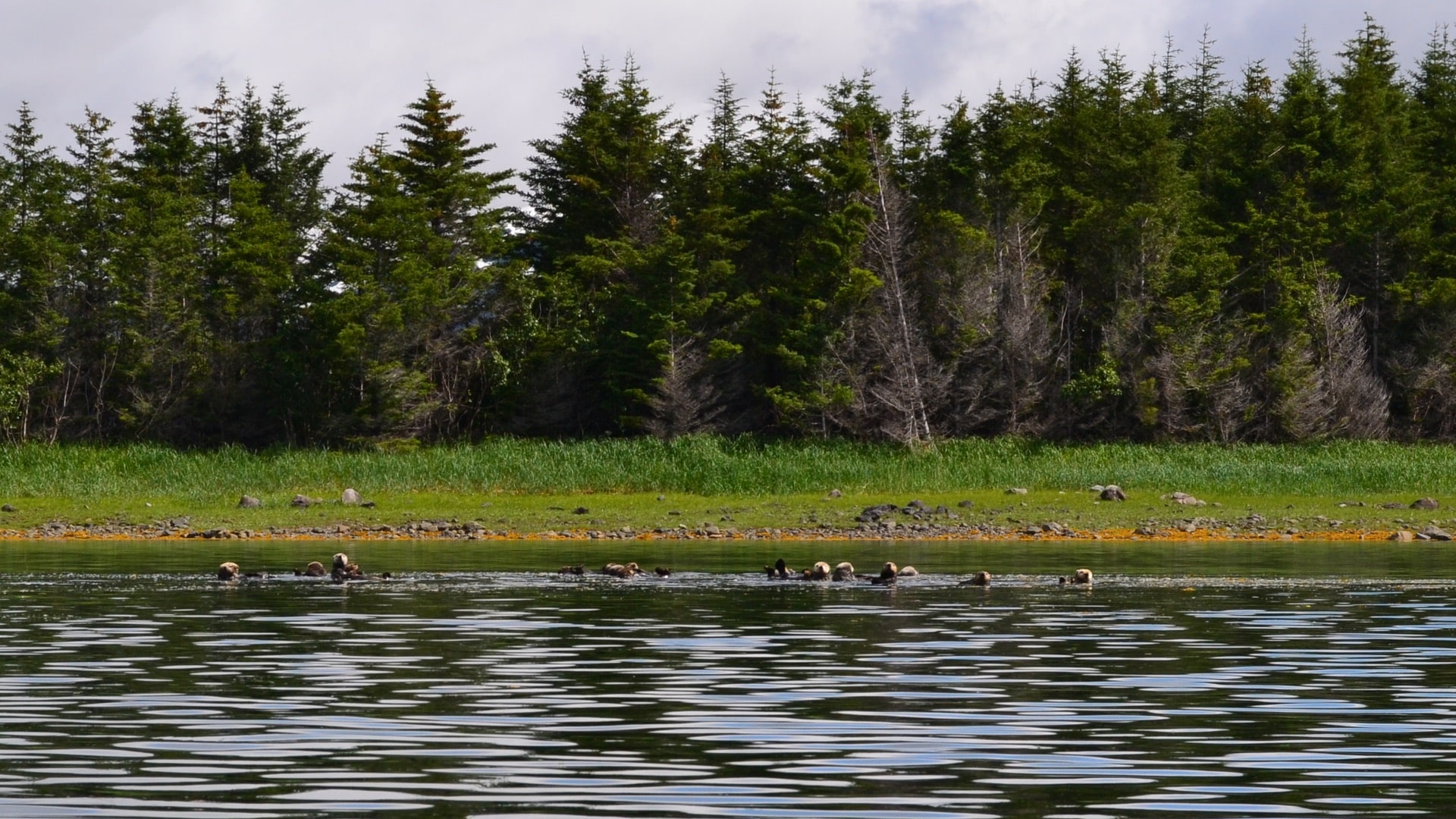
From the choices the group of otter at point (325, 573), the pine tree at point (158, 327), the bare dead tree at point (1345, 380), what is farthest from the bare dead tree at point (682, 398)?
the group of otter at point (325, 573)

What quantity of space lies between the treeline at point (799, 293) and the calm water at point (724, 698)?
124ft

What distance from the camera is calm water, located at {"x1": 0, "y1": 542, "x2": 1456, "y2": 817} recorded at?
11.2 meters

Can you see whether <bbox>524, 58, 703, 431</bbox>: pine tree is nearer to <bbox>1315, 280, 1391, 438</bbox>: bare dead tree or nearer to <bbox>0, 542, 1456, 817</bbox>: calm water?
<bbox>1315, 280, 1391, 438</bbox>: bare dead tree

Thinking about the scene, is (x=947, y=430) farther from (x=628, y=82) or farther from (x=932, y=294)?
(x=628, y=82)

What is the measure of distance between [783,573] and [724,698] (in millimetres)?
15095

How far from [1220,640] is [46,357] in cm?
5727

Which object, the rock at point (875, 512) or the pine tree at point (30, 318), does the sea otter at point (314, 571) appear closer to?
the rock at point (875, 512)

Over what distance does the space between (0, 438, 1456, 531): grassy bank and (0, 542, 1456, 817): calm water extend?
63.9ft

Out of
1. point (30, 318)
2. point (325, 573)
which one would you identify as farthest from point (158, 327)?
point (325, 573)

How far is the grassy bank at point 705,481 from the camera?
163 feet

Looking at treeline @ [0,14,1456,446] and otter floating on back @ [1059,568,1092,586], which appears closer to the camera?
otter floating on back @ [1059,568,1092,586]

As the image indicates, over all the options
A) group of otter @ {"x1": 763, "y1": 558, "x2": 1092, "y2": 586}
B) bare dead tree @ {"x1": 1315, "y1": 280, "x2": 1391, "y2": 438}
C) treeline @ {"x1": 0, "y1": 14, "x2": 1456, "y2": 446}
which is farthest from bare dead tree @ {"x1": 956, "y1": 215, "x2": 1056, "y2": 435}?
group of otter @ {"x1": 763, "y1": 558, "x2": 1092, "y2": 586}

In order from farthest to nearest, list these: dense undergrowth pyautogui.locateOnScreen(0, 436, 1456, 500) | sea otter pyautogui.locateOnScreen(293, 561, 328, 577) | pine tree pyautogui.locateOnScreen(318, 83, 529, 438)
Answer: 1. pine tree pyautogui.locateOnScreen(318, 83, 529, 438)
2. dense undergrowth pyautogui.locateOnScreen(0, 436, 1456, 500)
3. sea otter pyautogui.locateOnScreen(293, 561, 328, 577)

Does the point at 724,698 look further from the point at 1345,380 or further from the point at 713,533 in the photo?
the point at 1345,380
